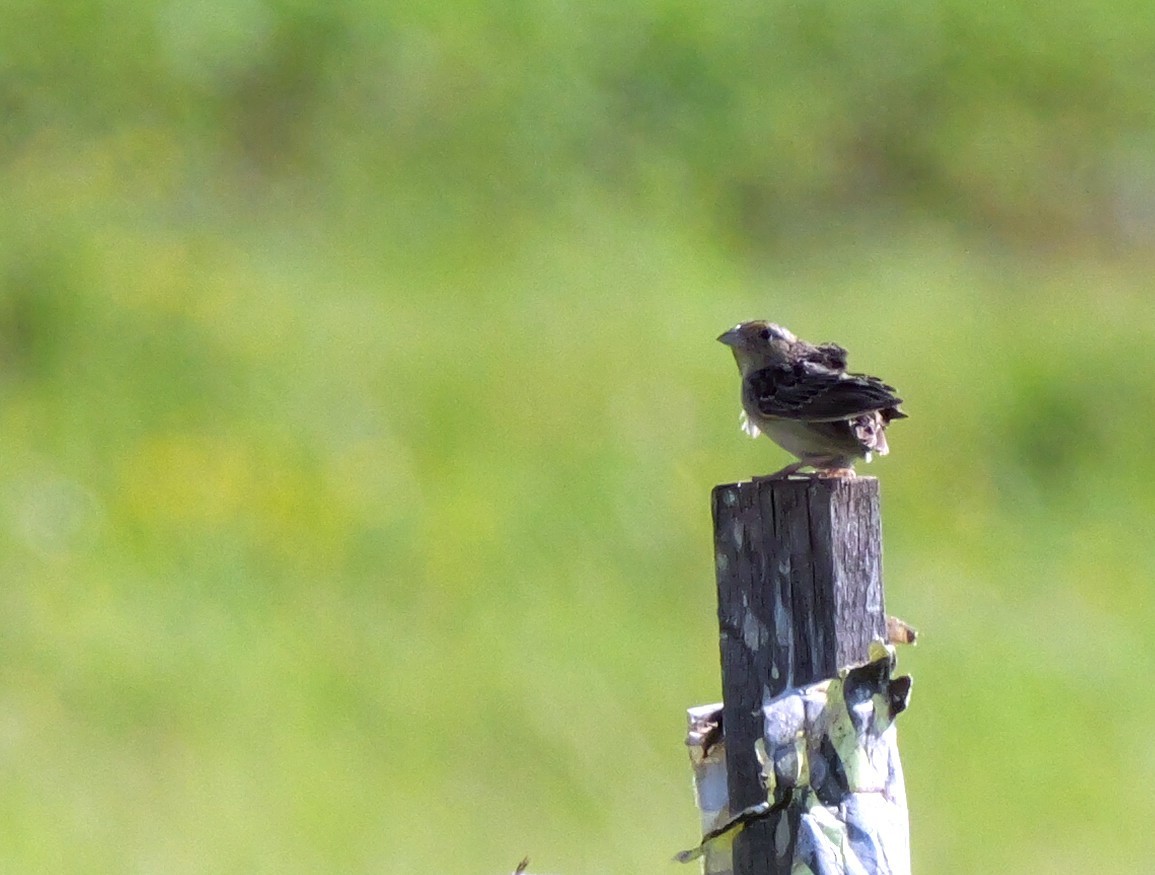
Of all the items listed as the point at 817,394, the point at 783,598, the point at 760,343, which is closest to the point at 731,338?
the point at 760,343

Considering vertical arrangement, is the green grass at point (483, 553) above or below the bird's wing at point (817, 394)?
above

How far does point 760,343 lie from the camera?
17.8ft

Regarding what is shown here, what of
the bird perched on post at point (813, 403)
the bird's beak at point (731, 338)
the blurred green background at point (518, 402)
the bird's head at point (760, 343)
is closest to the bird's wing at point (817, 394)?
the bird perched on post at point (813, 403)

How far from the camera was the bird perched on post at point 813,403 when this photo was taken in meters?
4.84

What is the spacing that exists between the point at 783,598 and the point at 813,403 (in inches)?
52.4

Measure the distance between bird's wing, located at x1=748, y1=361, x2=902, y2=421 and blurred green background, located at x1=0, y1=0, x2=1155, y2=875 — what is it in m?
5.02

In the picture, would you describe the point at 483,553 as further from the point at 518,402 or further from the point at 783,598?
the point at 783,598

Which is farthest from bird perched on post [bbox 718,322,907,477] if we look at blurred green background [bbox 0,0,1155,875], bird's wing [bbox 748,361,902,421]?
blurred green background [bbox 0,0,1155,875]

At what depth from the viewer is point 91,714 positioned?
418 inches

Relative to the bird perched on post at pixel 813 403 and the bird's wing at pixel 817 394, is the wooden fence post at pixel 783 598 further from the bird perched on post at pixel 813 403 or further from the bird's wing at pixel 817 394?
the bird's wing at pixel 817 394

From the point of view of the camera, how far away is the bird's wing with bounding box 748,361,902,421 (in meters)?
4.82

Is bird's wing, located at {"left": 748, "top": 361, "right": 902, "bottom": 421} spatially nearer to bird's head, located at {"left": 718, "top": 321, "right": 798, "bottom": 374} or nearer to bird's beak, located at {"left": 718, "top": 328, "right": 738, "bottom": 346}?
bird's head, located at {"left": 718, "top": 321, "right": 798, "bottom": 374}

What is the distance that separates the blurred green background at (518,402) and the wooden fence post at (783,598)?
6081 millimetres

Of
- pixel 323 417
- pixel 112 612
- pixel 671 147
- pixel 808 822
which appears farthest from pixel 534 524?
pixel 808 822
